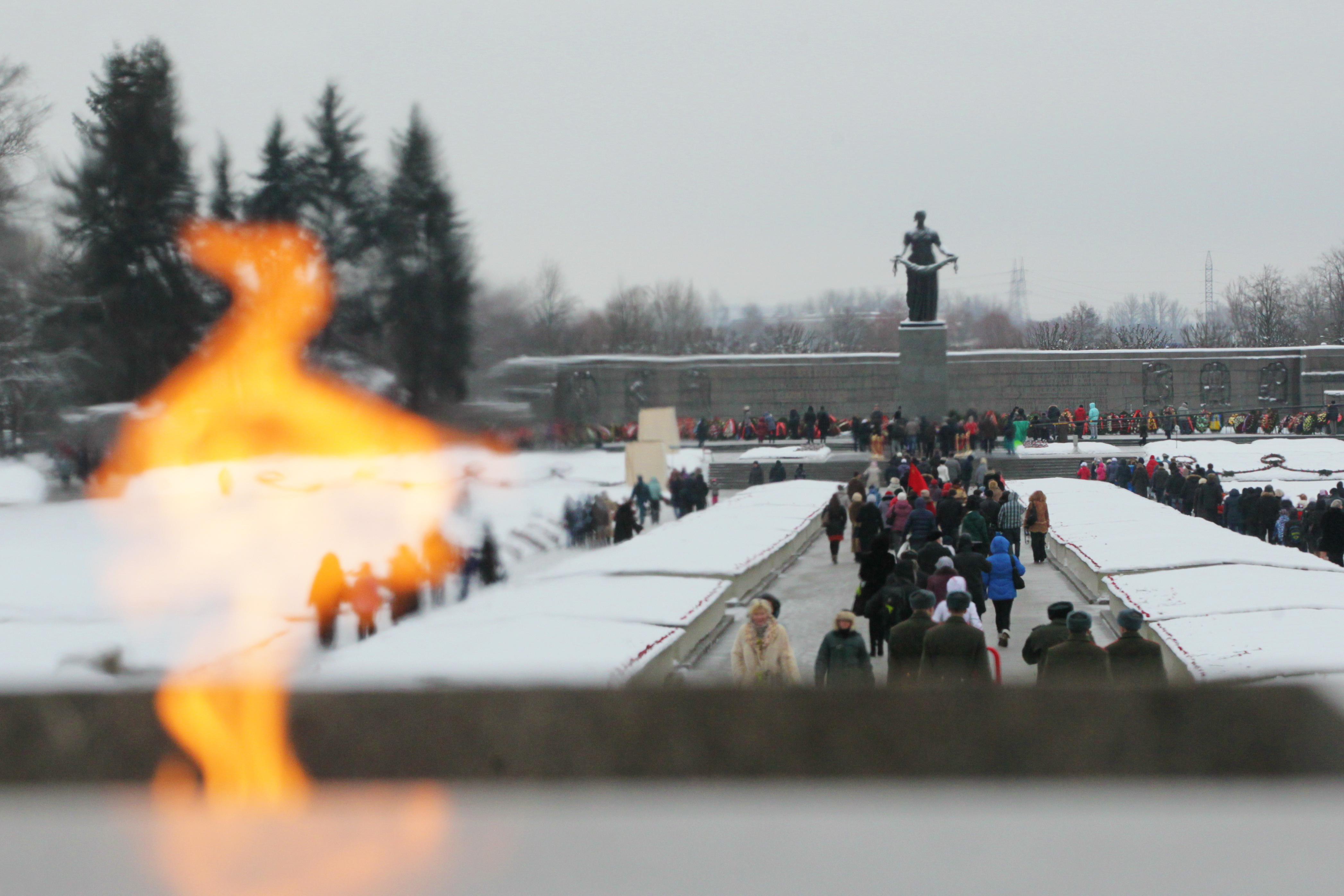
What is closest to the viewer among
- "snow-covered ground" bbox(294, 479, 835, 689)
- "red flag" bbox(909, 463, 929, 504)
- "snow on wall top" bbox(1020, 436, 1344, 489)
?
"snow-covered ground" bbox(294, 479, 835, 689)

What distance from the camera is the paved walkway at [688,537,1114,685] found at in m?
10.1

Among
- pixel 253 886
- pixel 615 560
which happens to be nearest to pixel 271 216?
pixel 253 886

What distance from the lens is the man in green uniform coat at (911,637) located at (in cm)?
670

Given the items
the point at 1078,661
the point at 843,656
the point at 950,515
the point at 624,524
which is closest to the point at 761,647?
the point at 843,656

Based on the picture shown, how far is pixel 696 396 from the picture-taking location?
4147cm

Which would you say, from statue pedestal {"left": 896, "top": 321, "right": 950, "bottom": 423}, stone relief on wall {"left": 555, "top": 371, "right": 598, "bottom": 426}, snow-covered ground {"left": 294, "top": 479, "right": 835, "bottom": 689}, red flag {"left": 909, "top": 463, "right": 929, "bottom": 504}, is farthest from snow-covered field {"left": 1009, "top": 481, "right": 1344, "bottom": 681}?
statue pedestal {"left": 896, "top": 321, "right": 950, "bottom": 423}

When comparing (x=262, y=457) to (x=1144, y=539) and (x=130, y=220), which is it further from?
(x=1144, y=539)

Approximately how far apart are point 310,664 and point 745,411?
1393 inches

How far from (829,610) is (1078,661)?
24.9 feet

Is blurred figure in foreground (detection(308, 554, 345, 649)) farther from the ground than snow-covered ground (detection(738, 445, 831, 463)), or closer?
farther from the ground

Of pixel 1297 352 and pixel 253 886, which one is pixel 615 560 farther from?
pixel 1297 352

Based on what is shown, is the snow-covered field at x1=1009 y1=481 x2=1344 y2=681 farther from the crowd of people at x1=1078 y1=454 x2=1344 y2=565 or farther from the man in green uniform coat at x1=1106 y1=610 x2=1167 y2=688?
the crowd of people at x1=1078 y1=454 x2=1344 y2=565

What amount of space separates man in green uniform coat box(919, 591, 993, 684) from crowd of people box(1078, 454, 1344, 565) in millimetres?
11845

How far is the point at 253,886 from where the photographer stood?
231cm
